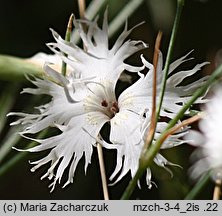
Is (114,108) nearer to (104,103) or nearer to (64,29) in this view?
(104,103)

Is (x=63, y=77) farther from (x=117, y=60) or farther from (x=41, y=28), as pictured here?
(x=41, y=28)

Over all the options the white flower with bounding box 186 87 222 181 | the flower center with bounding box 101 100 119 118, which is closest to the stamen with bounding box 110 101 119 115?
the flower center with bounding box 101 100 119 118

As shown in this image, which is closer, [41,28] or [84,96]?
[84,96]

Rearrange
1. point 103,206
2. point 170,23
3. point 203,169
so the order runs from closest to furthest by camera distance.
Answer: point 103,206 → point 203,169 → point 170,23

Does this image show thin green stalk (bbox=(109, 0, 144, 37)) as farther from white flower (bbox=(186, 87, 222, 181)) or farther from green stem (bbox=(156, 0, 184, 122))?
green stem (bbox=(156, 0, 184, 122))

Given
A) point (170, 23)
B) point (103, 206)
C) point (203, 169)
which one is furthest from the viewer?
point (170, 23)

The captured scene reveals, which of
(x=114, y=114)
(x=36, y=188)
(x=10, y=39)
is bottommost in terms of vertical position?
(x=36, y=188)

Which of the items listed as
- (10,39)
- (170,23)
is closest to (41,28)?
(10,39)
